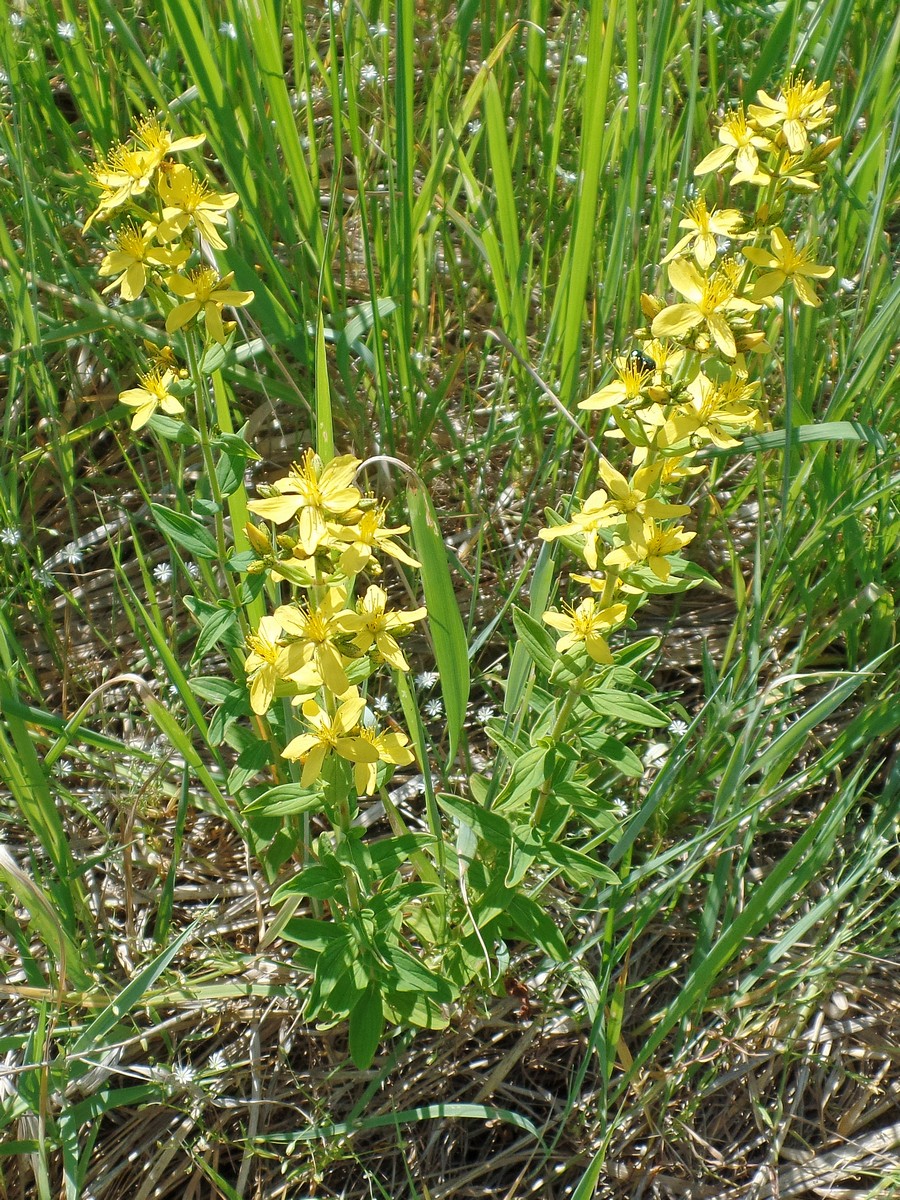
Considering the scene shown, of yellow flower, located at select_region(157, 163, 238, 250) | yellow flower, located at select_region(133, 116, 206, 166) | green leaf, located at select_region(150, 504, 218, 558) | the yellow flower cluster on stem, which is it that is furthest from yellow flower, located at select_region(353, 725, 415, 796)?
yellow flower, located at select_region(133, 116, 206, 166)

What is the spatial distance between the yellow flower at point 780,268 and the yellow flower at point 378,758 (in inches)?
34.5

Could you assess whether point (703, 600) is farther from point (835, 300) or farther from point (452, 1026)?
point (452, 1026)

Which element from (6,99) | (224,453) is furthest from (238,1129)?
(6,99)

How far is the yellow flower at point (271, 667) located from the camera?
4.17 ft

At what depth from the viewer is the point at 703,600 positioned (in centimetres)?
240

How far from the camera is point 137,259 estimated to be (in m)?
1.52

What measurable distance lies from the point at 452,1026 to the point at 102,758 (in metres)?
0.96

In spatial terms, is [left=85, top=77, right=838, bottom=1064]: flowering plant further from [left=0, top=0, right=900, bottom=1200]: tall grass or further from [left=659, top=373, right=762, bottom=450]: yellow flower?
[left=0, top=0, right=900, bottom=1200]: tall grass

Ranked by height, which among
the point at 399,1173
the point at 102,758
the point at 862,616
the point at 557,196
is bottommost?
the point at 399,1173

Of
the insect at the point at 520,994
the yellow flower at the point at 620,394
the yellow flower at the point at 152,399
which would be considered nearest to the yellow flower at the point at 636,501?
the yellow flower at the point at 620,394

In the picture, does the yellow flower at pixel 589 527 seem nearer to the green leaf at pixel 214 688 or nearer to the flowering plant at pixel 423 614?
the flowering plant at pixel 423 614

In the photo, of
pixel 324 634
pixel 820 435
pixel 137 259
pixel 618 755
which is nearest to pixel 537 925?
pixel 618 755

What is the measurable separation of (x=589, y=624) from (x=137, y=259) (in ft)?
3.04

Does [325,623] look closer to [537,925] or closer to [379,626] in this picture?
[379,626]
